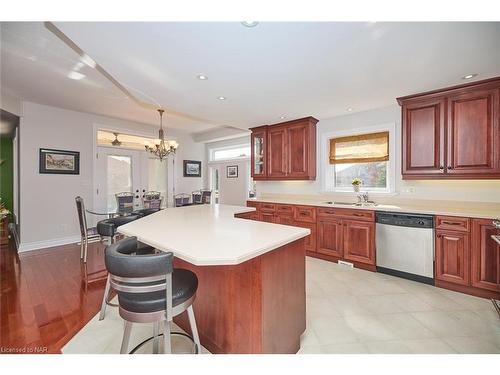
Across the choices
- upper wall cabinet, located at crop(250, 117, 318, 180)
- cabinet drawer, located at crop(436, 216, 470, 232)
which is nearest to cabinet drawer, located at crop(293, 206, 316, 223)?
upper wall cabinet, located at crop(250, 117, 318, 180)

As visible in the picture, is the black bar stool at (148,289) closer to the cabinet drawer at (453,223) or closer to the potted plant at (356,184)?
the cabinet drawer at (453,223)

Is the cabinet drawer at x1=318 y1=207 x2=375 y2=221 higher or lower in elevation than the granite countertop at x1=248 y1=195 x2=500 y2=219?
lower

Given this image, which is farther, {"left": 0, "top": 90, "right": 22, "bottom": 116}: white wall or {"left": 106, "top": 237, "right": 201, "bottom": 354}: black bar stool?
{"left": 0, "top": 90, "right": 22, "bottom": 116}: white wall

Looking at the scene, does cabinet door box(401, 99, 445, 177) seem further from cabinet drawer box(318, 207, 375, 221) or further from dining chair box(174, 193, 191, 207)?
dining chair box(174, 193, 191, 207)

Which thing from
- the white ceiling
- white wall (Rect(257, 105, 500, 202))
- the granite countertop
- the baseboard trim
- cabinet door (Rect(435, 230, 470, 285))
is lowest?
the baseboard trim

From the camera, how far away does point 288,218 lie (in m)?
4.13

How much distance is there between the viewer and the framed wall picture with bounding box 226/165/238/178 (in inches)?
255

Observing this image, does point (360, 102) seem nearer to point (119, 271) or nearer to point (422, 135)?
point (422, 135)

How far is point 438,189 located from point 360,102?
164 cm

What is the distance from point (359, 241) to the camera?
3.31m

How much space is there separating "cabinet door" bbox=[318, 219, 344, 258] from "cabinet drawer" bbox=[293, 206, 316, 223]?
0.51ft

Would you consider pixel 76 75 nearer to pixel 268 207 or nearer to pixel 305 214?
pixel 268 207
